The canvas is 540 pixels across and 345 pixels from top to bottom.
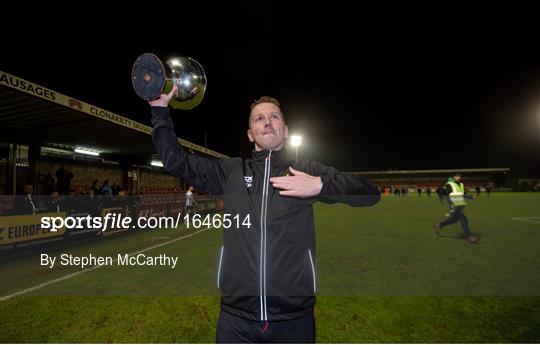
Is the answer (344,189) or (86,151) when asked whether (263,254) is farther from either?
(86,151)

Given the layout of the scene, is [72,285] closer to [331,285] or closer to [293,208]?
[331,285]

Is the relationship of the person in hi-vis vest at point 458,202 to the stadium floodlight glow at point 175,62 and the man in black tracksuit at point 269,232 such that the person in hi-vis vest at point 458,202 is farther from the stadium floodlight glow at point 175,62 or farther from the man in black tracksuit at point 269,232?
the stadium floodlight glow at point 175,62

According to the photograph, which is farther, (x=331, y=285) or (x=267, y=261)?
(x=331, y=285)

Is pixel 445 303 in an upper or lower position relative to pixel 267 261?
lower

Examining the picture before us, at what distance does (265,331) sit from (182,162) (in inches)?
47.3

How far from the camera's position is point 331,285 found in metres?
5.78

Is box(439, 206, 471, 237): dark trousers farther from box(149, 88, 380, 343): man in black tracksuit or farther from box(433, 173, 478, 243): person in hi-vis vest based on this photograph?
box(149, 88, 380, 343): man in black tracksuit

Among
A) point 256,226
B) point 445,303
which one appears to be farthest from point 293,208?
point 445,303

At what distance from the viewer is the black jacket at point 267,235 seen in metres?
2.00

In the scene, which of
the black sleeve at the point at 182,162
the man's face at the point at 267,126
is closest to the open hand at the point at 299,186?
the man's face at the point at 267,126

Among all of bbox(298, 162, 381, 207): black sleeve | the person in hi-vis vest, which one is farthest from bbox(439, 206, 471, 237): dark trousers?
bbox(298, 162, 381, 207): black sleeve

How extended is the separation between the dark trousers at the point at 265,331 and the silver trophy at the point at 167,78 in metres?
1.60

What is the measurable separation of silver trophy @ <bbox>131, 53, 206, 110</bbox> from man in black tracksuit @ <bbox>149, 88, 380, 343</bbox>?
3.8 inches

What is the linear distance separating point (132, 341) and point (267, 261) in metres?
2.76
